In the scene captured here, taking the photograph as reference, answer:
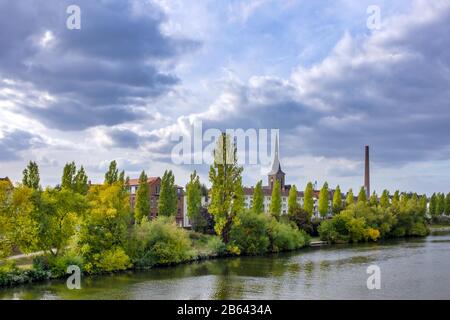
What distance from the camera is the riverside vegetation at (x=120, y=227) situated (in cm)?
3638

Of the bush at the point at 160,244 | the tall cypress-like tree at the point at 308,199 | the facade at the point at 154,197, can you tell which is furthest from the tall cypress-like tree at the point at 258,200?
the bush at the point at 160,244

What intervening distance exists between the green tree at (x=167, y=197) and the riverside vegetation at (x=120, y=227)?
0.52 ft

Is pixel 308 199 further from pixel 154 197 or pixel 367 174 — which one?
pixel 367 174

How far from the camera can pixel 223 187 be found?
57219 millimetres

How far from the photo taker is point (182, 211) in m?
91.2

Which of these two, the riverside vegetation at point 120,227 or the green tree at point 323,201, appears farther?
the green tree at point 323,201

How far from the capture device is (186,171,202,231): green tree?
7088 centimetres

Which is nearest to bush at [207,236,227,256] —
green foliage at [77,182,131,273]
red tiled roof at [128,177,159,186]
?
green foliage at [77,182,131,273]

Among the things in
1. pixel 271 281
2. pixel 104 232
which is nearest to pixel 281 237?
pixel 271 281

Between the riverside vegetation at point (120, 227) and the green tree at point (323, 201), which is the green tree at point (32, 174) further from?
the green tree at point (323, 201)

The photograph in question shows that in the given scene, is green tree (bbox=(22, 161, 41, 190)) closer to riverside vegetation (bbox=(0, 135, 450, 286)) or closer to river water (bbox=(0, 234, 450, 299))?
riverside vegetation (bbox=(0, 135, 450, 286))
